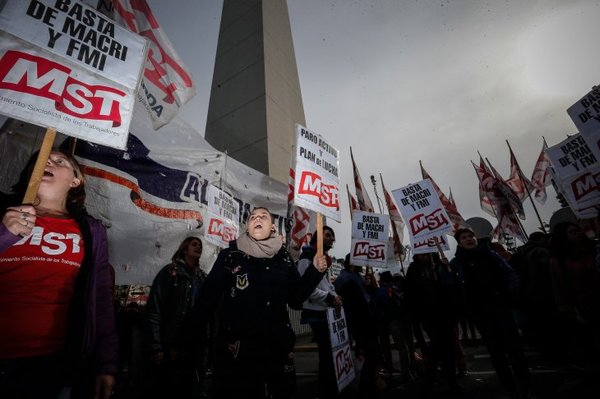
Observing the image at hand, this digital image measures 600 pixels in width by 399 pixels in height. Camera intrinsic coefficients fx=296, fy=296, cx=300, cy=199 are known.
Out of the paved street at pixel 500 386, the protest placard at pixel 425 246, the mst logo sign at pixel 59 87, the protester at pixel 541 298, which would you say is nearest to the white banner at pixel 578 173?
the protester at pixel 541 298

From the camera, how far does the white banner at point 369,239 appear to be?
5.37 meters

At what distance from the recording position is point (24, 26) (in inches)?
71.9

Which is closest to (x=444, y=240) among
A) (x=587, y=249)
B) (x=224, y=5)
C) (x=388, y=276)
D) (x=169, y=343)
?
(x=388, y=276)

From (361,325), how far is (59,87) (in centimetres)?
383

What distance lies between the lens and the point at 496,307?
11.4 ft

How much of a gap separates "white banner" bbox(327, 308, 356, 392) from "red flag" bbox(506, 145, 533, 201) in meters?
11.2

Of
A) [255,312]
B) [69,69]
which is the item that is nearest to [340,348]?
[255,312]

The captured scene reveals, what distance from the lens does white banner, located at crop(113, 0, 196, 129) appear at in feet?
13.9

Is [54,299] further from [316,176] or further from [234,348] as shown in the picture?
[316,176]

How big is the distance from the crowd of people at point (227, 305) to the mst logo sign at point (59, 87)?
37cm

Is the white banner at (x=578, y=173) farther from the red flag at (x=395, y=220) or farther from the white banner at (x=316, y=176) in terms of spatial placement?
the red flag at (x=395, y=220)

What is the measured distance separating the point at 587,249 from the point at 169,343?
17.3 feet

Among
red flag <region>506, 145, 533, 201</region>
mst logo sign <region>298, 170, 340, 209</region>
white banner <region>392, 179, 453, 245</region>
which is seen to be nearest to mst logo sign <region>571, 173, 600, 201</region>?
white banner <region>392, 179, 453, 245</region>

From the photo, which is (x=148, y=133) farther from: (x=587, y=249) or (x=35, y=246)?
(x=587, y=249)
